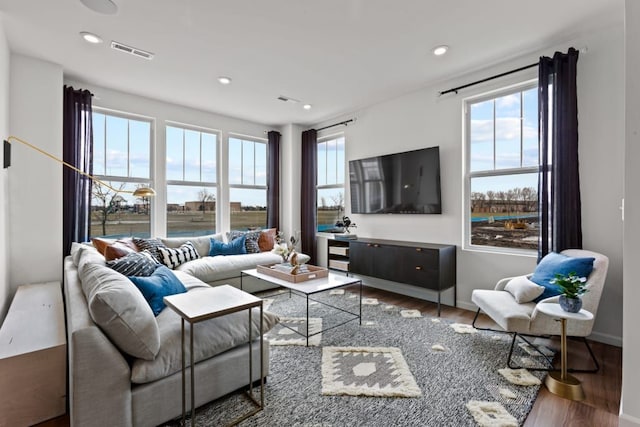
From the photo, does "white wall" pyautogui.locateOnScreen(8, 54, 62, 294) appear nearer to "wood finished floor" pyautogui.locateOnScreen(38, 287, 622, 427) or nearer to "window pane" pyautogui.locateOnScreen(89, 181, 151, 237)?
"window pane" pyautogui.locateOnScreen(89, 181, 151, 237)

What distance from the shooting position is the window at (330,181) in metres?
5.11

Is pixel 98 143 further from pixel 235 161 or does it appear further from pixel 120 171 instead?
pixel 235 161

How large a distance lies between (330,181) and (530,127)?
2.98 m

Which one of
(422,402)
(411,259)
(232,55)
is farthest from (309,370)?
(232,55)

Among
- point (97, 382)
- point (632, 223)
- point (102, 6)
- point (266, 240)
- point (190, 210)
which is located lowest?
point (97, 382)

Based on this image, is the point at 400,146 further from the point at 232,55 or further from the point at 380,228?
the point at 232,55

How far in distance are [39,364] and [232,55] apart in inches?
113

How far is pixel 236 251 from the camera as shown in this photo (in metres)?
4.48

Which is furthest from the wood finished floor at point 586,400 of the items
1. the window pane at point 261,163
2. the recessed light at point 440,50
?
the window pane at point 261,163

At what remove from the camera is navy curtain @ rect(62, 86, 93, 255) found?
3463mm

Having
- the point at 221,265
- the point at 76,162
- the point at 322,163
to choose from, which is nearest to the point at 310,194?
the point at 322,163

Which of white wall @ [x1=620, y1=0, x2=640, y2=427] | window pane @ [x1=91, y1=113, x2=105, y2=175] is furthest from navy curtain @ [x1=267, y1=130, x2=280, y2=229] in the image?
white wall @ [x1=620, y1=0, x2=640, y2=427]

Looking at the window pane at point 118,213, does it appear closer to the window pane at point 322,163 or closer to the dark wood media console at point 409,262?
the window pane at point 322,163

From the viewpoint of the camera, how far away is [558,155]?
8.91 feet
